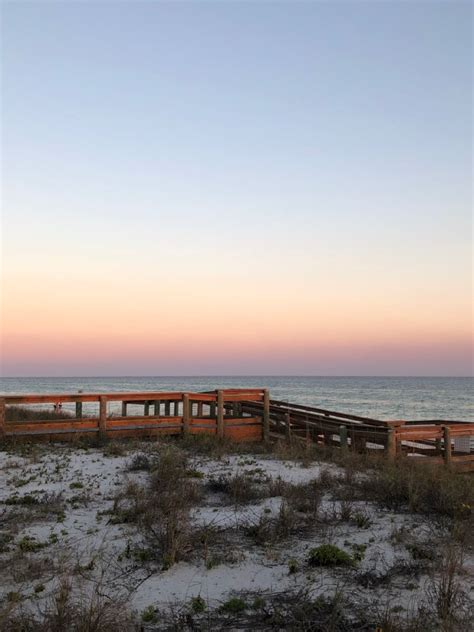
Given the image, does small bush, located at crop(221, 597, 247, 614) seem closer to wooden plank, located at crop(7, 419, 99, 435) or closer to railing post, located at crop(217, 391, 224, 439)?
wooden plank, located at crop(7, 419, 99, 435)

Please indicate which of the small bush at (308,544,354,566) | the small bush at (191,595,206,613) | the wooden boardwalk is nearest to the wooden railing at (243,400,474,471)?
the wooden boardwalk

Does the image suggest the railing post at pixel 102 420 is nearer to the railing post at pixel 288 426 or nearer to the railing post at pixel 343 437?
the railing post at pixel 288 426

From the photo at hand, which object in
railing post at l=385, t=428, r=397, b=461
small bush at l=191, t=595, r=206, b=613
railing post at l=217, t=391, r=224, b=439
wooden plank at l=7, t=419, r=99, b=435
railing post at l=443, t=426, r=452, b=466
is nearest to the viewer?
small bush at l=191, t=595, r=206, b=613

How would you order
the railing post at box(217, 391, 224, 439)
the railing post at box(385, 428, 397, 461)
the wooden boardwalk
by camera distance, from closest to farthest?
the railing post at box(385, 428, 397, 461)
the wooden boardwalk
the railing post at box(217, 391, 224, 439)

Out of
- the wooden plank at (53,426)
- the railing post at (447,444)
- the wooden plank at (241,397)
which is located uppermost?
the wooden plank at (241,397)

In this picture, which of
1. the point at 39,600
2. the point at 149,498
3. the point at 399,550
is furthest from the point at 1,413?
the point at 399,550

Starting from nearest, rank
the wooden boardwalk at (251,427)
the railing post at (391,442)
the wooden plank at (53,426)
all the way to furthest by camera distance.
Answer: the railing post at (391,442)
the wooden plank at (53,426)
the wooden boardwalk at (251,427)

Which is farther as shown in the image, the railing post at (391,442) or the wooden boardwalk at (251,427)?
the wooden boardwalk at (251,427)

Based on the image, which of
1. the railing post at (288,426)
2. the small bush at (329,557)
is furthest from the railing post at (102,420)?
the small bush at (329,557)

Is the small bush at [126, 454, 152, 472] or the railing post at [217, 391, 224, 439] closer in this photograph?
the small bush at [126, 454, 152, 472]

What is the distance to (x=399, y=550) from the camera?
7320 millimetres

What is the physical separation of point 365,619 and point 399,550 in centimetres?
200

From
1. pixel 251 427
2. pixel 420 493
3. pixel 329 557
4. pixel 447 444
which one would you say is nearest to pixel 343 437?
pixel 447 444

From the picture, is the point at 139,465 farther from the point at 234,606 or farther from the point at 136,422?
the point at 234,606
